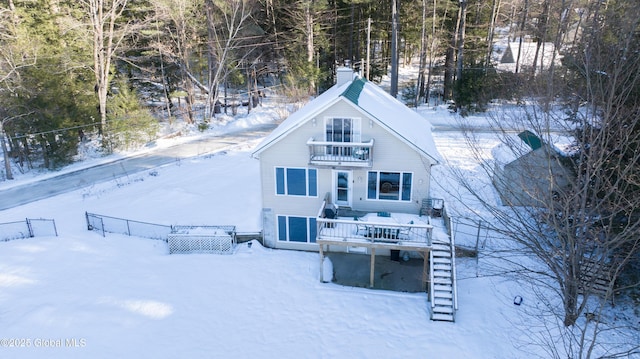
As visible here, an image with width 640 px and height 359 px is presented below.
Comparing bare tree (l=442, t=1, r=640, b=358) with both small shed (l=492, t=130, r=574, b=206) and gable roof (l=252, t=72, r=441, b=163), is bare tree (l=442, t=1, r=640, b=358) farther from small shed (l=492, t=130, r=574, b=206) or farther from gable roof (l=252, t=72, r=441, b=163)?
gable roof (l=252, t=72, r=441, b=163)

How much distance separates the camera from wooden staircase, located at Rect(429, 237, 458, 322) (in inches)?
565

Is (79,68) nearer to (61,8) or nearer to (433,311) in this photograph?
(61,8)

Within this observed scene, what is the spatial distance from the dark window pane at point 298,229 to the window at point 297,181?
1.22 metres

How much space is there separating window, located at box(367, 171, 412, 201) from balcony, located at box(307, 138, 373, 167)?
0.91 metres

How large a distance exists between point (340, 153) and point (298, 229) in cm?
403

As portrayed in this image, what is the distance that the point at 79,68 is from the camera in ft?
106

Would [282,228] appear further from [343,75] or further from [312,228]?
[343,75]

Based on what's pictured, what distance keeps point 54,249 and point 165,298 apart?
6.80 meters

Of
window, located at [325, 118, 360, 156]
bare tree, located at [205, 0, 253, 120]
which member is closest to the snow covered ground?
window, located at [325, 118, 360, 156]

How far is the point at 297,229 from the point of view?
61.2 ft

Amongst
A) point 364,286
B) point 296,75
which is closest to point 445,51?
point 296,75

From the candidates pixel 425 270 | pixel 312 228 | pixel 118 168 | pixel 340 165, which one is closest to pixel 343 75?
pixel 340 165

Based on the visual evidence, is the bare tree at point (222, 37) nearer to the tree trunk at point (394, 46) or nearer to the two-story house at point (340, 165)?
the tree trunk at point (394, 46)

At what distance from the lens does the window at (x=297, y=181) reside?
59.0 feet
